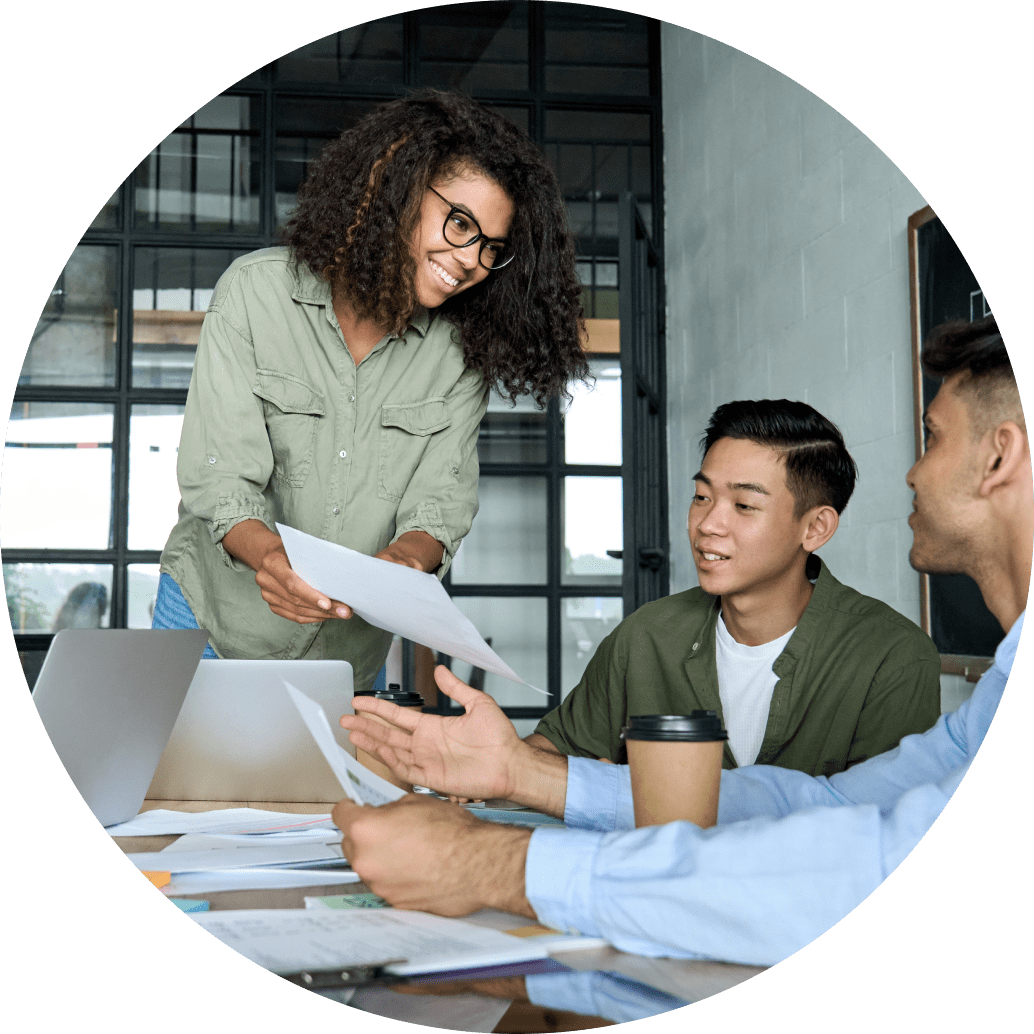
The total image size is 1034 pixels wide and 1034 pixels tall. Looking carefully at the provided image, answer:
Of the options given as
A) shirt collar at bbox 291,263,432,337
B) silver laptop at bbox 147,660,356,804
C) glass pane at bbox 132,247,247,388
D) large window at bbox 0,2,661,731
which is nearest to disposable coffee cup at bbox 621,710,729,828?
silver laptop at bbox 147,660,356,804

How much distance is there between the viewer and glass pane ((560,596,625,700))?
326 centimetres

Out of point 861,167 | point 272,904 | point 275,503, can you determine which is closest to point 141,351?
point 275,503

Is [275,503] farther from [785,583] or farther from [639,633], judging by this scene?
[785,583]

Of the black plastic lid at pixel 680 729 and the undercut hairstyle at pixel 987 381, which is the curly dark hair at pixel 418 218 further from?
the black plastic lid at pixel 680 729

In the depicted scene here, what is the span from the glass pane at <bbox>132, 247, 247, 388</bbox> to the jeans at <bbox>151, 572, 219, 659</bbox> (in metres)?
1.85

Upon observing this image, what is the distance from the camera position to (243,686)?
110 cm

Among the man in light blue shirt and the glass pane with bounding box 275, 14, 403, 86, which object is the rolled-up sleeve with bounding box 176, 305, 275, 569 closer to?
the man in light blue shirt

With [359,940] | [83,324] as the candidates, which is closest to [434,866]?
[359,940]

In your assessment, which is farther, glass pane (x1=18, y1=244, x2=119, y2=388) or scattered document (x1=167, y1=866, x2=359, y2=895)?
glass pane (x1=18, y1=244, x2=119, y2=388)

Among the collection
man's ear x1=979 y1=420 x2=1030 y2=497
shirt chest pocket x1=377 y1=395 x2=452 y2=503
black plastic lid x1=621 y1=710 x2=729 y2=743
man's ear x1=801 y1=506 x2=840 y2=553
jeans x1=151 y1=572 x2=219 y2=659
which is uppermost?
shirt chest pocket x1=377 y1=395 x2=452 y2=503

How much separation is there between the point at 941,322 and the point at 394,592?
3.71ft

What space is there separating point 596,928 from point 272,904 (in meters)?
0.23

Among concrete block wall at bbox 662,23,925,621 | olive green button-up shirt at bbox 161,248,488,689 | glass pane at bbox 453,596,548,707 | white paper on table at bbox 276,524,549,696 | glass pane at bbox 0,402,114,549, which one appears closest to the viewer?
white paper on table at bbox 276,524,549,696

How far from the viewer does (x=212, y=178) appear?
3244mm
